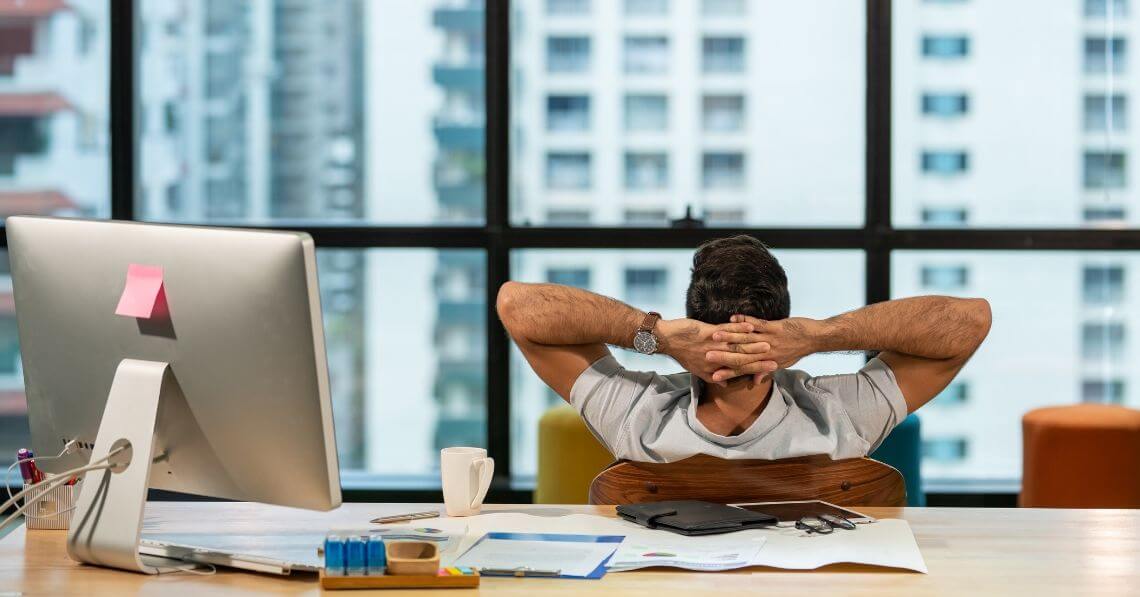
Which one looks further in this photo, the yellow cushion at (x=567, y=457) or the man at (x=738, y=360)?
the yellow cushion at (x=567, y=457)

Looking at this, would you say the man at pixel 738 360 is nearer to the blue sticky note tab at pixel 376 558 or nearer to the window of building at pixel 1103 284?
the blue sticky note tab at pixel 376 558

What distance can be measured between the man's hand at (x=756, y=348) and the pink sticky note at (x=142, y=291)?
0.96 meters

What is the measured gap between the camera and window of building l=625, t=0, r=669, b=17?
161 inches

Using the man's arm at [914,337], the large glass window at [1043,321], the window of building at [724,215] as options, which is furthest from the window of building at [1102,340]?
the man's arm at [914,337]

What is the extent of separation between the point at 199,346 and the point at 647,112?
269 centimetres

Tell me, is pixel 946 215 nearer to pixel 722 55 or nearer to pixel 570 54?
pixel 722 55

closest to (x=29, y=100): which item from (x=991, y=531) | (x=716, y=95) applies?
(x=716, y=95)

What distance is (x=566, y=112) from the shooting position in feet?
13.4

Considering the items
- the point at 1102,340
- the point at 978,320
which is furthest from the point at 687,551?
the point at 1102,340

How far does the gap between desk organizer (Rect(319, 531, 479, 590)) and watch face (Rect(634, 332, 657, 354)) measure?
2.72ft

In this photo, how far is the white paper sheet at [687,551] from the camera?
1.62 metres

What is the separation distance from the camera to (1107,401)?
4070 mm

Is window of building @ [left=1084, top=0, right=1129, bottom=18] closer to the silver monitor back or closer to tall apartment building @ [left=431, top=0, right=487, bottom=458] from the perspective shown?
tall apartment building @ [left=431, top=0, right=487, bottom=458]

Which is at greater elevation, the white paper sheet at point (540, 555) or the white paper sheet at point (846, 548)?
the white paper sheet at point (846, 548)
